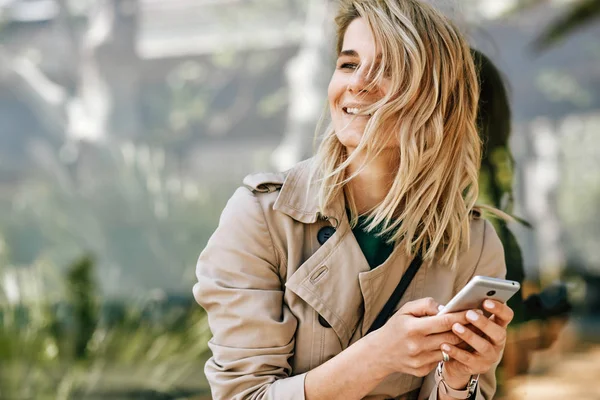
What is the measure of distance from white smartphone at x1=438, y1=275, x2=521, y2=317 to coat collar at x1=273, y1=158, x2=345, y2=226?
35 cm

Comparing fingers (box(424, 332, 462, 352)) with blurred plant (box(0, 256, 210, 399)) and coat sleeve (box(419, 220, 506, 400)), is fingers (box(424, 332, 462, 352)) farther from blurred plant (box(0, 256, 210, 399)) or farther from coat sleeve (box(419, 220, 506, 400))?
blurred plant (box(0, 256, 210, 399))

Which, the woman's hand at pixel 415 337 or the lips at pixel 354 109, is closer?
the woman's hand at pixel 415 337

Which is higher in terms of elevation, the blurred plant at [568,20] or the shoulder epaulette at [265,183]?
the blurred plant at [568,20]

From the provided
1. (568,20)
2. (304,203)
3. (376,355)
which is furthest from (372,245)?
(568,20)

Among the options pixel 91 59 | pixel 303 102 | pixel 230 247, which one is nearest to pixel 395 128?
pixel 230 247

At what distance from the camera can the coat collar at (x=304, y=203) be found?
165 centimetres

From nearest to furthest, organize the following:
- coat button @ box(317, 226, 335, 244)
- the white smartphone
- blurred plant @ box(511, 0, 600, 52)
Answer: the white smartphone → coat button @ box(317, 226, 335, 244) → blurred plant @ box(511, 0, 600, 52)

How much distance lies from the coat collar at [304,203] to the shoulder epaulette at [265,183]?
0.02m

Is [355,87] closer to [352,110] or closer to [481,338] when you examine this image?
[352,110]

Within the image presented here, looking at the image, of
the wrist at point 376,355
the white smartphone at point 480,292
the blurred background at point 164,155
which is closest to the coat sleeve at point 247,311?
the wrist at point 376,355

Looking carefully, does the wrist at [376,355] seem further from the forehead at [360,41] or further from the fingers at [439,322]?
the forehead at [360,41]

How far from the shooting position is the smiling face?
1.59 m

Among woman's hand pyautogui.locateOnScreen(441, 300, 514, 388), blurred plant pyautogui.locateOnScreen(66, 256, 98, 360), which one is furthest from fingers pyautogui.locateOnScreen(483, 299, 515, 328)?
blurred plant pyautogui.locateOnScreen(66, 256, 98, 360)

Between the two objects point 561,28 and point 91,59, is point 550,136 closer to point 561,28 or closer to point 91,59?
point 561,28
